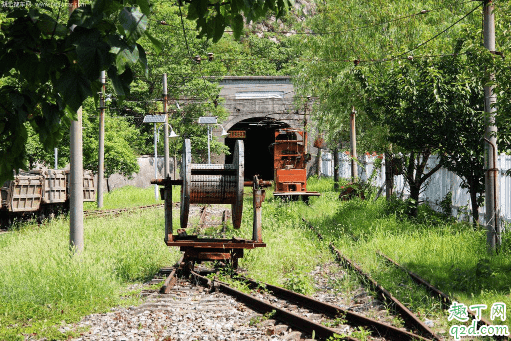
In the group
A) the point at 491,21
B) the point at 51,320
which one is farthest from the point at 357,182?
the point at 51,320

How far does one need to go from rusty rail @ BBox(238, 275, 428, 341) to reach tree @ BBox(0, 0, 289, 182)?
415cm

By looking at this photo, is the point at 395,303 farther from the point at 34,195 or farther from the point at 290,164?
the point at 290,164

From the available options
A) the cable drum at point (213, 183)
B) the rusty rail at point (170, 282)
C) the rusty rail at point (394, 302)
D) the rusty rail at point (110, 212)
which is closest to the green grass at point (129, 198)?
the rusty rail at point (110, 212)

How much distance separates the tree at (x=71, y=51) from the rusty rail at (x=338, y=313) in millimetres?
4148

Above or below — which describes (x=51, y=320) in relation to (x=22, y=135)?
below

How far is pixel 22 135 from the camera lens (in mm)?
3598

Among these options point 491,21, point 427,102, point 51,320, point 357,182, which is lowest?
point 51,320

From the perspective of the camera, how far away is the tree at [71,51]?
2602 mm

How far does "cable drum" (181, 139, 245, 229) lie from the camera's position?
9516 millimetres

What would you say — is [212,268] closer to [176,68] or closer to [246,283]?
[246,283]

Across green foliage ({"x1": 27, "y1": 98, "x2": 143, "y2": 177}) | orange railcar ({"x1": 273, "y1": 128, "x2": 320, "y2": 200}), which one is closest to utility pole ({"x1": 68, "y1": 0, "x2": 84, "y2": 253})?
orange railcar ({"x1": 273, "y1": 128, "x2": 320, "y2": 200})

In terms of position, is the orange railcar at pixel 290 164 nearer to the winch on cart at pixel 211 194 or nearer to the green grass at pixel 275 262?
the green grass at pixel 275 262

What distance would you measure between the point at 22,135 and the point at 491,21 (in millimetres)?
9764

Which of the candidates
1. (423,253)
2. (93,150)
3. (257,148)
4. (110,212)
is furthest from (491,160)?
(257,148)
